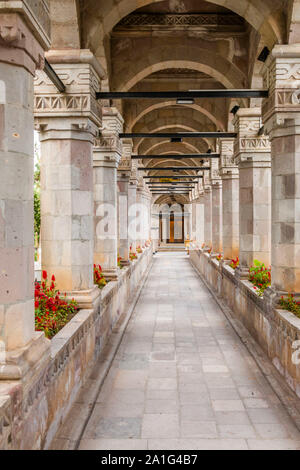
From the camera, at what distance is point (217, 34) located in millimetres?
9625

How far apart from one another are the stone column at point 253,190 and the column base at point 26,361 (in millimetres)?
6884

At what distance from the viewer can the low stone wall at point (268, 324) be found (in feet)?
19.0

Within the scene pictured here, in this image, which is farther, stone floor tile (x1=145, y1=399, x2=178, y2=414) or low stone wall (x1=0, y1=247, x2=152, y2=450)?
stone floor tile (x1=145, y1=399, x2=178, y2=414)

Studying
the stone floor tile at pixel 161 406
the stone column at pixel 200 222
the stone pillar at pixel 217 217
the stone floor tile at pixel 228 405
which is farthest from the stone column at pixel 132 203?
the stone floor tile at pixel 228 405

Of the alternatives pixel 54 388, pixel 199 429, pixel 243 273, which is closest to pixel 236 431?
pixel 199 429

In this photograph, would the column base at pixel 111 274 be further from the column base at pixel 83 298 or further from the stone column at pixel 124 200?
the stone column at pixel 124 200

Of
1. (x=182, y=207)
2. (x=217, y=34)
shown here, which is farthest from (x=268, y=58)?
(x=182, y=207)

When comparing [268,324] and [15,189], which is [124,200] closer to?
[268,324]

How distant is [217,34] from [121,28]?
7.27 feet

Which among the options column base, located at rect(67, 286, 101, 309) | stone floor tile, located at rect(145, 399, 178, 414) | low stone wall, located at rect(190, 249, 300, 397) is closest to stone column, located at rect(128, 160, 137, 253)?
low stone wall, located at rect(190, 249, 300, 397)

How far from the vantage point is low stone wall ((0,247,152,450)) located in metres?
3.32

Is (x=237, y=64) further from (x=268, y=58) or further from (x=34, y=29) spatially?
(x=34, y=29)

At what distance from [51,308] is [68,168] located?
2.25 m

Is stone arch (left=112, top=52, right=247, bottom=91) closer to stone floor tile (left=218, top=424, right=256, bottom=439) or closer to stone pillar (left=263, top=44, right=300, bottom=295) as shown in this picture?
stone pillar (left=263, top=44, right=300, bottom=295)
